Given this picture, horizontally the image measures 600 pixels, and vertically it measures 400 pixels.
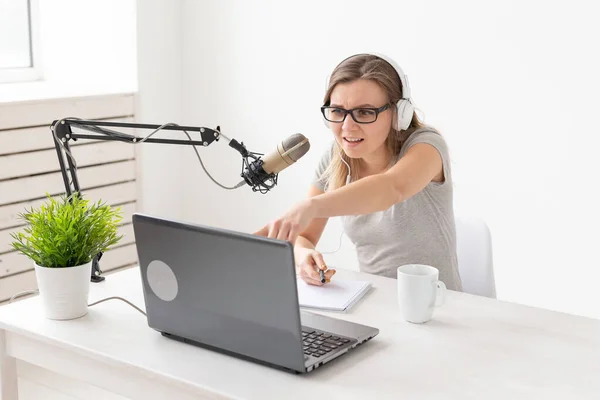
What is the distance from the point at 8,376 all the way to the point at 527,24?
6.93ft

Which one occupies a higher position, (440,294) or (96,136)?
(96,136)

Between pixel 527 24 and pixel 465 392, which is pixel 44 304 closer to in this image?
pixel 465 392

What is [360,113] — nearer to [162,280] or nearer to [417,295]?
[417,295]

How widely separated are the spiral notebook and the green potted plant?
46cm

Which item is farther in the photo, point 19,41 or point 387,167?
point 19,41

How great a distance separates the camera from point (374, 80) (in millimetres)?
2143

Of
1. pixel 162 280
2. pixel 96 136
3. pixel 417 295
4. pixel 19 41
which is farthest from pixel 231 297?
pixel 19 41

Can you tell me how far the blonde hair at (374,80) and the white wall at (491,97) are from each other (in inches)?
37.0

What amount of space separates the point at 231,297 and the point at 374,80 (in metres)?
0.86

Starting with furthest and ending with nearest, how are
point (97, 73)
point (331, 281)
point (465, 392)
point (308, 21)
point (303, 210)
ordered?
point (97, 73) → point (308, 21) → point (331, 281) → point (303, 210) → point (465, 392)

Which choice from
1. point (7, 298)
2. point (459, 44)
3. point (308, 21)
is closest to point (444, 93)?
point (459, 44)

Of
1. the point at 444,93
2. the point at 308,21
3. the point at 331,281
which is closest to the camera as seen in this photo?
the point at 331,281

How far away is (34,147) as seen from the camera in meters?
3.27

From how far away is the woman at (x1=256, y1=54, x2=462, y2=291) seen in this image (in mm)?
2100
